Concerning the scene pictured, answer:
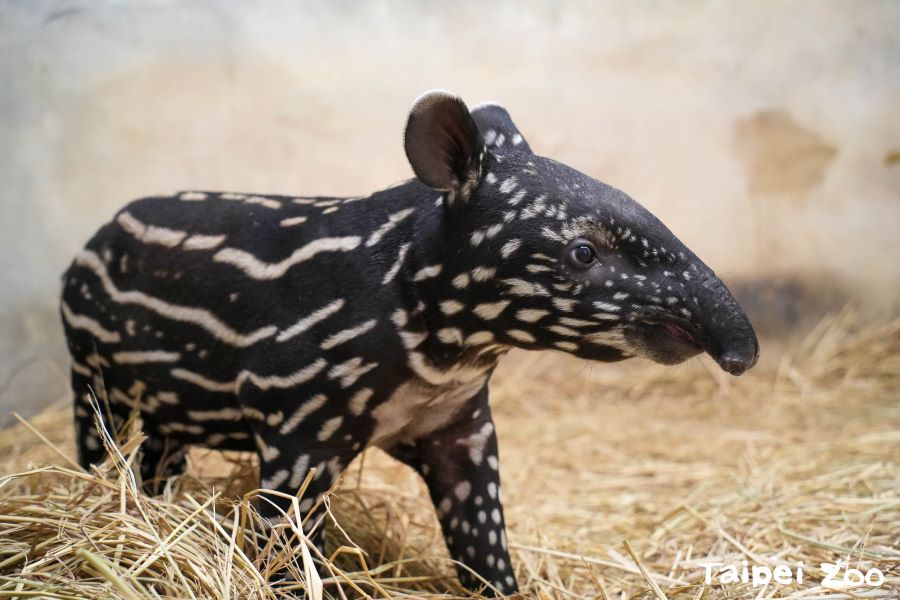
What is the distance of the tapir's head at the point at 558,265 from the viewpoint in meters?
2.22

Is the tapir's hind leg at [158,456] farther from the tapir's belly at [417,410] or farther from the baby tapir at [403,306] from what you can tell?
the tapir's belly at [417,410]

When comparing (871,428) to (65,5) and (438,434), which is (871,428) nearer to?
(438,434)

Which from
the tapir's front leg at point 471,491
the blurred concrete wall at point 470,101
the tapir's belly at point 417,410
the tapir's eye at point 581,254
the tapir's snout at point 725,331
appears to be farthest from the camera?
the blurred concrete wall at point 470,101

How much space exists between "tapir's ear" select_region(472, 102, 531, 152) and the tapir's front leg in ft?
2.35

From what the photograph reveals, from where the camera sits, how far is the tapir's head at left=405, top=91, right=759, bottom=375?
222 centimetres

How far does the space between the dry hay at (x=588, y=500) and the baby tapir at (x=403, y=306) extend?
0.73ft

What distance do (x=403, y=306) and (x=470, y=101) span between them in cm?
288


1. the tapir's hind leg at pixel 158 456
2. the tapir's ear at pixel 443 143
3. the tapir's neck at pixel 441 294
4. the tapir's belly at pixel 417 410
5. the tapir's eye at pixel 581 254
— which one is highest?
the tapir's ear at pixel 443 143

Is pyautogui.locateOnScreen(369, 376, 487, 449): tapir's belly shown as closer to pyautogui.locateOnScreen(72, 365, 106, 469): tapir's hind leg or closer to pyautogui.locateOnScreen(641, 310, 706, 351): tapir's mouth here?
pyautogui.locateOnScreen(641, 310, 706, 351): tapir's mouth

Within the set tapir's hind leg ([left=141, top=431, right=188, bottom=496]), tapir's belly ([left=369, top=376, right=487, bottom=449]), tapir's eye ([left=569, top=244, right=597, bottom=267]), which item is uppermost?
tapir's eye ([left=569, top=244, right=597, bottom=267])

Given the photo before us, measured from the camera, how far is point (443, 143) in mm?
2328

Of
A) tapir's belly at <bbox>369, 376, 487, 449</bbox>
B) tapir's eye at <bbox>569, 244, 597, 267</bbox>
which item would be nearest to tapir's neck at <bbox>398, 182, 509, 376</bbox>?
tapir's belly at <bbox>369, 376, 487, 449</bbox>

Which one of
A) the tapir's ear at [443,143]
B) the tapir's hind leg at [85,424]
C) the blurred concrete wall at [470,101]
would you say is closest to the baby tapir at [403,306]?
the tapir's ear at [443,143]

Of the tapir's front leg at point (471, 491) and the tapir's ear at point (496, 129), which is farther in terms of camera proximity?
the tapir's front leg at point (471, 491)
